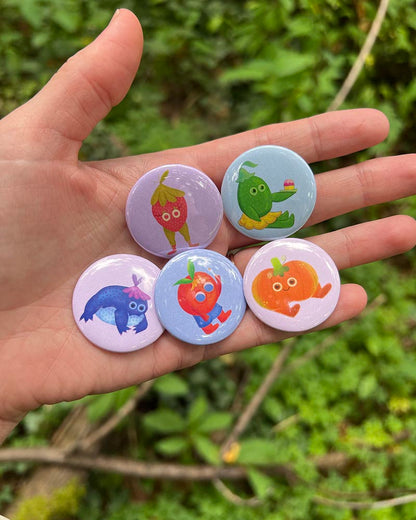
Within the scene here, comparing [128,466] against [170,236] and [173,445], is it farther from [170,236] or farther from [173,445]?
[170,236]

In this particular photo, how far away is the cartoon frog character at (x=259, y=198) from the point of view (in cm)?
237

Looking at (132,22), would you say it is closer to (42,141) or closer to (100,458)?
(42,141)

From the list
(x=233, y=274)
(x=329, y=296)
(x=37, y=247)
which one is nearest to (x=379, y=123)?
(x=329, y=296)

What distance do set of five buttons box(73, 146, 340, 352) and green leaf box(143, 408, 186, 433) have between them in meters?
0.84

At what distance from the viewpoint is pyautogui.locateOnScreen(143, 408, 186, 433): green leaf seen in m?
2.82

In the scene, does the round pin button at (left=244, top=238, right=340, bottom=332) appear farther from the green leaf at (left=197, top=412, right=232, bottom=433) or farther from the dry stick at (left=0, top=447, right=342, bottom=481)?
the dry stick at (left=0, top=447, right=342, bottom=481)

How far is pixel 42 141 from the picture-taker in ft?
6.51

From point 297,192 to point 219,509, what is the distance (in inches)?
78.2

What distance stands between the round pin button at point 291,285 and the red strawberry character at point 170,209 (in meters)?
0.42

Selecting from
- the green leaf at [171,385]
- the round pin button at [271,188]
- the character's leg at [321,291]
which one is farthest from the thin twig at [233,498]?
the round pin button at [271,188]

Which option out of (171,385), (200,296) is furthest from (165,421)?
(200,296)

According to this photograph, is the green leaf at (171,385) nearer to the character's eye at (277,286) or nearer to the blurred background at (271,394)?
the blurred background at (271,394)

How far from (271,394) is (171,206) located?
1.56 meters

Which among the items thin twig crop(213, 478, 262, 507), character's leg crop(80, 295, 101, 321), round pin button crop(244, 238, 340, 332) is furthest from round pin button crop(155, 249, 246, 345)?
thin twig crop(213, 478, 262, 507)
